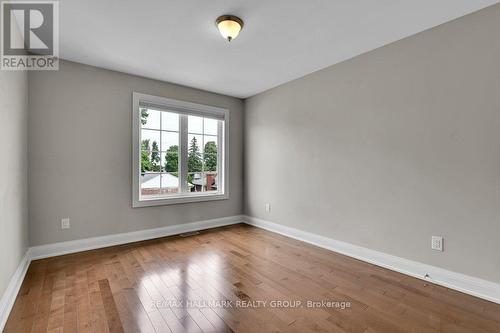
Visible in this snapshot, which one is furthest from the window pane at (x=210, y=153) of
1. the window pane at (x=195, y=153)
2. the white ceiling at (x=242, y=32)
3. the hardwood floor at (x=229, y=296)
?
the hardwood floor at (x=229, y=296)

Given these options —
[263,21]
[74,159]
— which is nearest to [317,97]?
[263,21]

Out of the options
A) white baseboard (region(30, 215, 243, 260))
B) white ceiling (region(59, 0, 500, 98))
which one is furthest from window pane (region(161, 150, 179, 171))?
white ceiling (region(59, 0, 500, 98))

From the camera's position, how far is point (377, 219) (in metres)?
2.73

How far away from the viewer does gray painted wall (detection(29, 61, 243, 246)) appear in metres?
2.84

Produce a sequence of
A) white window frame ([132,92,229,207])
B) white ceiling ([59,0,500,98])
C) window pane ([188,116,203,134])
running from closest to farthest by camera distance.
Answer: white ceiling ([59,0,500,98]), white window frame ([132,92,229,207]), window pane ([188,116,203,134])

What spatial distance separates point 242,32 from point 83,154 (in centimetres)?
251

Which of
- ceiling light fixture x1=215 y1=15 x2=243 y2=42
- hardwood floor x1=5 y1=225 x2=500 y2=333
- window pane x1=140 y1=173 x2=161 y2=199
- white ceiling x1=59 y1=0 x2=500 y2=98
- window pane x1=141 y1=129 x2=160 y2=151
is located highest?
white ceiling x1=59 y1=0 x2=500 y2=98

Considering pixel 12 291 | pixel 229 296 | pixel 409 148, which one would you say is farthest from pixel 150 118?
pixel 409 148

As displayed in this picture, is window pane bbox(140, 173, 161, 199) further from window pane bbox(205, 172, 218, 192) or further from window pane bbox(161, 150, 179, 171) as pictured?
window pane bbox(205, 172, 218, 192)

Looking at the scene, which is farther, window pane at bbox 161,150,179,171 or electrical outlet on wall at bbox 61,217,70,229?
window pane at bbox 161,150,179,171

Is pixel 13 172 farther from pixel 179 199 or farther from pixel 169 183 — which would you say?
pixel 179 199

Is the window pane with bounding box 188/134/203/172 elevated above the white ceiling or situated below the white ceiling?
below

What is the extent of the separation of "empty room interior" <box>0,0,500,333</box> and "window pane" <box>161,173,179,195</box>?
0.12 ft

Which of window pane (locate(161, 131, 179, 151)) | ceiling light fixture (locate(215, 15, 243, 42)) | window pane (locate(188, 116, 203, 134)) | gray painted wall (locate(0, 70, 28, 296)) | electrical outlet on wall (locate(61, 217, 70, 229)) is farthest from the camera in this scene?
window pane (locate(188, 116, 203, 134))
